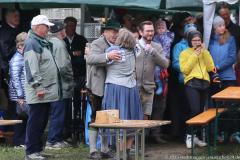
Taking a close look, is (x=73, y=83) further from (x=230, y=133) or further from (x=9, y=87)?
(x=230, y=133)

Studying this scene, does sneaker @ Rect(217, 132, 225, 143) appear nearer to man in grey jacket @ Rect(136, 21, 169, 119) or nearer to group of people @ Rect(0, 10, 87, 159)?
man in grey jacket @ Rect(136, 21, 169, 119)

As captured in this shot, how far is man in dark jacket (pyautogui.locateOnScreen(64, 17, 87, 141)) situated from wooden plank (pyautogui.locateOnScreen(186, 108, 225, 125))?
214cm

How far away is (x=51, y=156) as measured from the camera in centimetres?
984

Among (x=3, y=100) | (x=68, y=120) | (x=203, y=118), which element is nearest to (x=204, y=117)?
(x=203, y=118)

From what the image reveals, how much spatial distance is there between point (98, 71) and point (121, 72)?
1.28 ft

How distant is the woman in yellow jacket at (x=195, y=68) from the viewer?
10281 millimetres

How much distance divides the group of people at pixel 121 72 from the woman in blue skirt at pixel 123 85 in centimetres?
1

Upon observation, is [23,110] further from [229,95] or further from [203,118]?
[229,95]

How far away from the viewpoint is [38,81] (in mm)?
9266

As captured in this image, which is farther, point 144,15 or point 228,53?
point 144,15

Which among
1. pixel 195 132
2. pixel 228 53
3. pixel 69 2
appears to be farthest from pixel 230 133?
pixel 69 2

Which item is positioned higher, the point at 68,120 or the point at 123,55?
the point at 123,55

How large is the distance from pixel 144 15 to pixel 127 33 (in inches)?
107

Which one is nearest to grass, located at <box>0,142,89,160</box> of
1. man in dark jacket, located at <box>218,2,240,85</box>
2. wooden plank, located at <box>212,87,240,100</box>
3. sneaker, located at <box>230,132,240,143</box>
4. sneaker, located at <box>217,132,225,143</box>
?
wooden plank, located at <box>212,87,240,100</box>
